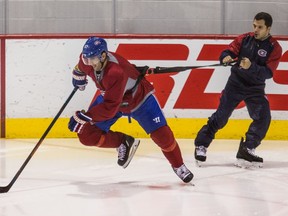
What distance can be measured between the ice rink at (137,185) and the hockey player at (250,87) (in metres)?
0.17

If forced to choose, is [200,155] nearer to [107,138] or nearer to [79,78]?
[107,138]

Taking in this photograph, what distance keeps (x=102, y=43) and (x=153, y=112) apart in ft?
1.93

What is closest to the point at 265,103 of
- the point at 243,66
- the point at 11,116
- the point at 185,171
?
the point at 243,66

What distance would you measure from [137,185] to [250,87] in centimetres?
130

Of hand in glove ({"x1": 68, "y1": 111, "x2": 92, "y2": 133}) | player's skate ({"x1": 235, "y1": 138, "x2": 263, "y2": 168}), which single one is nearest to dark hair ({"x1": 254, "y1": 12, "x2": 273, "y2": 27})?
player's skate ({"x1": 235, "y1": 138, "x2": 263, "y2": 168})

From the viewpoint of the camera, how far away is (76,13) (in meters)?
7.01

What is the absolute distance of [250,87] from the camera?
16.9 ft

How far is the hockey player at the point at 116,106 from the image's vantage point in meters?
4.06

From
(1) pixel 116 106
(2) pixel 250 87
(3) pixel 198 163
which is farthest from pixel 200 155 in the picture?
(1) pixel 116 106

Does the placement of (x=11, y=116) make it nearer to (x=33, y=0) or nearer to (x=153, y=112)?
(x=33, y=0)

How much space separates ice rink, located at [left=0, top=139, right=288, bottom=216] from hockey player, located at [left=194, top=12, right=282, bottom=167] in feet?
0.56

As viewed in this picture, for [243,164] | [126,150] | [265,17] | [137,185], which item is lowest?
[243,164]

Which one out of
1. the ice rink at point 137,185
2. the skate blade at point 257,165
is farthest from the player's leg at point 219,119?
the skate blade at point 257,165

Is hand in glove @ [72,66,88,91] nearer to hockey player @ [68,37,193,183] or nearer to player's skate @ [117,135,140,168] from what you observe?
hockey player @ [68,37,193,183]
